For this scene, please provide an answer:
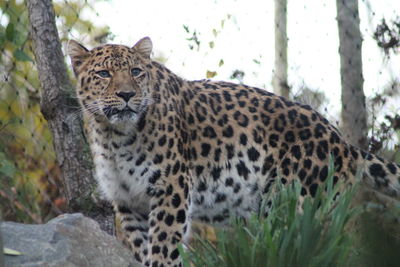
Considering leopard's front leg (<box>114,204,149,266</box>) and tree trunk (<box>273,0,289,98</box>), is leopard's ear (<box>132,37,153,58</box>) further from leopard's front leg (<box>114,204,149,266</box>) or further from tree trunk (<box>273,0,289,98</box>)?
tree trunk (<box>273,0,289,98</box>)

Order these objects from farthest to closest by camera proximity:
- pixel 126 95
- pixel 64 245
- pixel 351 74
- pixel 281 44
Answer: pixel 281 44, pixel 351 74, pixel 126 95, pixel 64 245

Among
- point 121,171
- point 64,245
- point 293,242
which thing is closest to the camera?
point 293,242

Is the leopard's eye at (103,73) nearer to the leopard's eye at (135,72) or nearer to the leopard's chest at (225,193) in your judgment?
the leopard's eye at (135,72)

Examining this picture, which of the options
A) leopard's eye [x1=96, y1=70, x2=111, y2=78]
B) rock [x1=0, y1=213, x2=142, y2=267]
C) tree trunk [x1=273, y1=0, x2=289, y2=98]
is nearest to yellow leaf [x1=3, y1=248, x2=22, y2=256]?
rock [x1=0, y1=213, x2=142, y2=267]

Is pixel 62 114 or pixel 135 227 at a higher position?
pixel 62 114

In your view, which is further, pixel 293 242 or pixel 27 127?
pixel 27 127

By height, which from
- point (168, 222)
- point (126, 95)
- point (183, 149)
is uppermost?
point (126, 95)

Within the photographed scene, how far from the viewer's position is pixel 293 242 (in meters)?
2.98

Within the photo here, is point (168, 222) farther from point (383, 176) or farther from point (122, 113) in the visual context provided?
point (383, 176)

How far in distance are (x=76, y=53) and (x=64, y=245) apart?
2.14 metres

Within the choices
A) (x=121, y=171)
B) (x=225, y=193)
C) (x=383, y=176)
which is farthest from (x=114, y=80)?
(x=383, y=176)

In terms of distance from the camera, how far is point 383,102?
634 cm

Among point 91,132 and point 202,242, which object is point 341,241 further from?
point 91,132

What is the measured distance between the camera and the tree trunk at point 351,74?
236 inches
